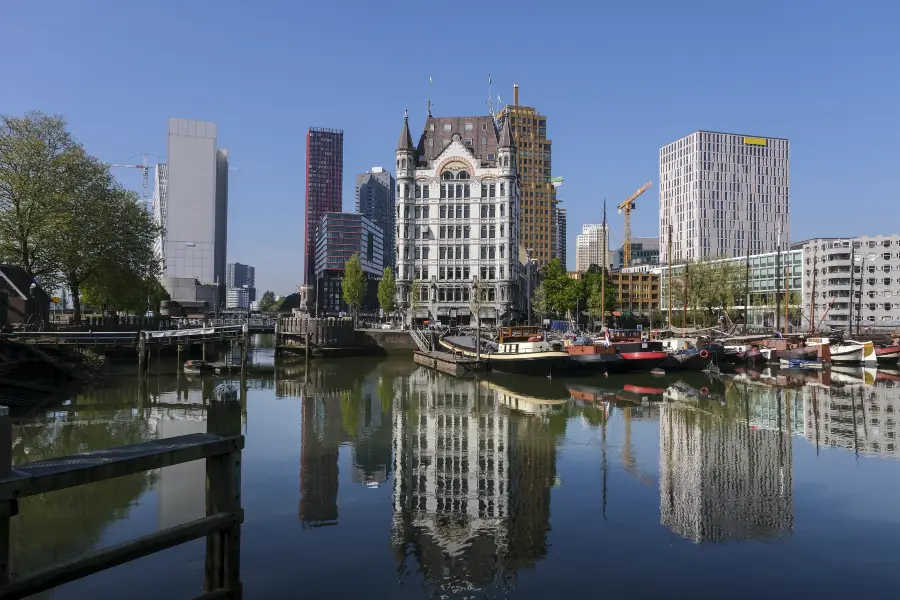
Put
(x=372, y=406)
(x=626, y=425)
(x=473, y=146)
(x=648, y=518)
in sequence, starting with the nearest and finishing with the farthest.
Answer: (x=648, y=518) → (x=626, y=425) → (x=372, y=406) → (x=473, y=146)

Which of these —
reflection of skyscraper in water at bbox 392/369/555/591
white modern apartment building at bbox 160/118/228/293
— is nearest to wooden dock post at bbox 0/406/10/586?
reflection of skyscraper in water at bbox 392/369/555/591

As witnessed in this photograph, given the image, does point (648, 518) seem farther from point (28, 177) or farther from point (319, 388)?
point (28, 177)

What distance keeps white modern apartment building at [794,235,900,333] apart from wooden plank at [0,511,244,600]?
148m

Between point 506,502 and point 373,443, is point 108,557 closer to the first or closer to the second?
point 506,502

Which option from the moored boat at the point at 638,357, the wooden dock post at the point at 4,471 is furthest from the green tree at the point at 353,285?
the wooden dock post at the point at 4,471

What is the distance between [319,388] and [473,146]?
2806 inches

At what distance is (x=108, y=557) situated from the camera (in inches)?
348

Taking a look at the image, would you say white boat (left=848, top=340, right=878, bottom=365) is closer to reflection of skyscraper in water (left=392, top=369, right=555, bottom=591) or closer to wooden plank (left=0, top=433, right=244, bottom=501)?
reflection of skyscraper in water (left=392, top=369, right=555, bottom=591)

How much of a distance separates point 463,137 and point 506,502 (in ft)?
322

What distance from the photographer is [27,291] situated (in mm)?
51719

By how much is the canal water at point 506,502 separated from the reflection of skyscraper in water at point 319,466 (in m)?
0.11

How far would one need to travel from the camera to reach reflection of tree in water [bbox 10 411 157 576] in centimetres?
1419

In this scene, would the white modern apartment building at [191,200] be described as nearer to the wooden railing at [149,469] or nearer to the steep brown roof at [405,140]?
the steep brown roof at [405,140]

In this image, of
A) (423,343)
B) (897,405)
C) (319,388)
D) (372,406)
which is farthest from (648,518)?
(423,343)
